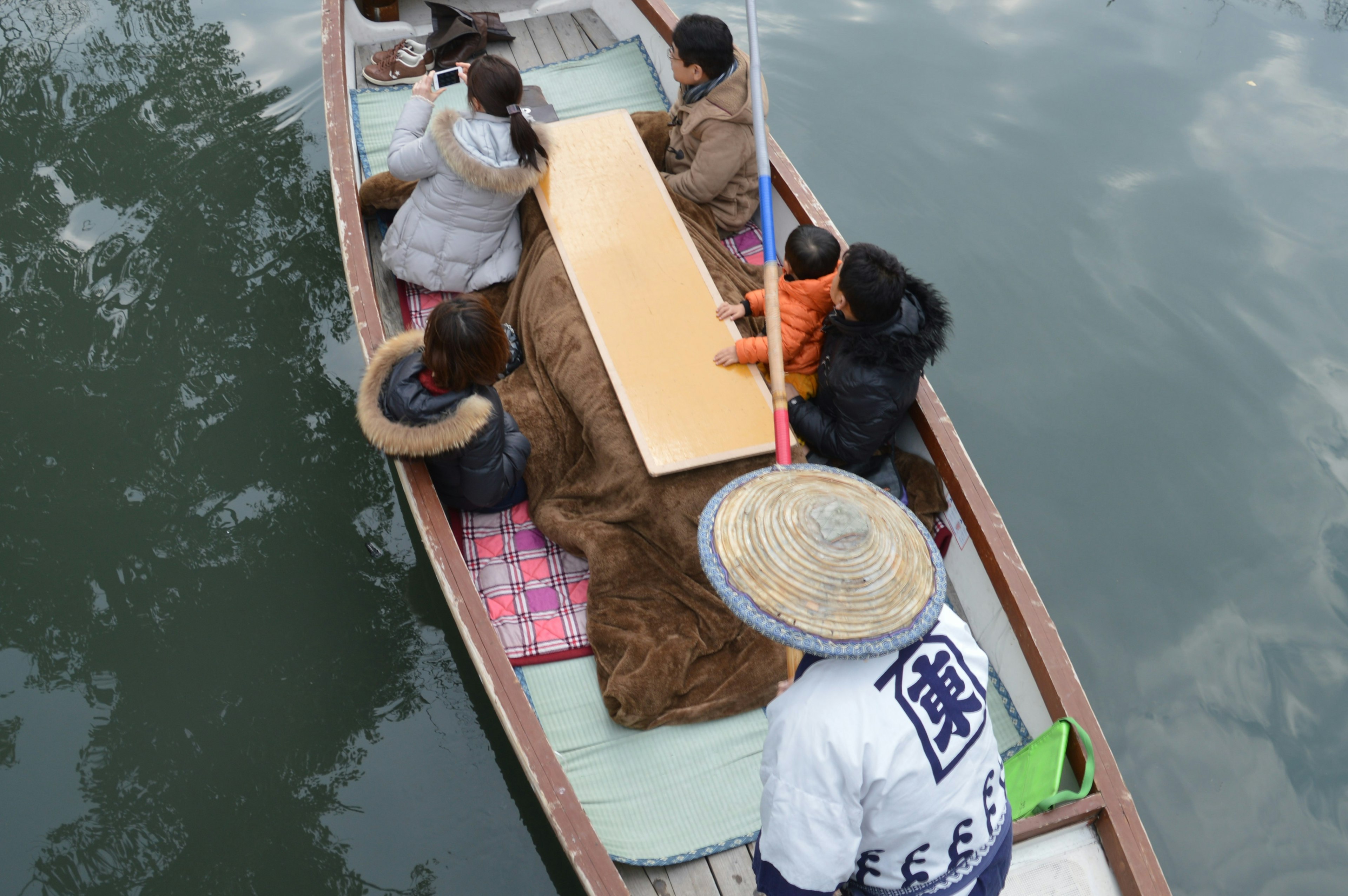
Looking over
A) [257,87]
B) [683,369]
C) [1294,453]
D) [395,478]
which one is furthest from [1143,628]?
[257,87]

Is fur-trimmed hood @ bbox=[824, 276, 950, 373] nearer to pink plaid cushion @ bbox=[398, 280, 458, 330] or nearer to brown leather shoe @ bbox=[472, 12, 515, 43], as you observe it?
pink plaid cushion @ bbox=[398, 280, 458, 330]

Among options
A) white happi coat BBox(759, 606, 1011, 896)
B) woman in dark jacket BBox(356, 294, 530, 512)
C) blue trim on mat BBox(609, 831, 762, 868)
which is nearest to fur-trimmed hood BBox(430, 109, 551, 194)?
woman in dark jacket BBox(356, 294, 530, 512)

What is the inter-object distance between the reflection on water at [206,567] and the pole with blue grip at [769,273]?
1.58 m

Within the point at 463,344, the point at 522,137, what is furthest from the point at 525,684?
the point at 522,137

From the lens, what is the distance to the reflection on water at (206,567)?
3.06 m

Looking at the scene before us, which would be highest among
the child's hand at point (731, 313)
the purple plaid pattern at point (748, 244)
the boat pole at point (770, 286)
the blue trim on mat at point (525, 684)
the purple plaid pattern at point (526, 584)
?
the boat pole at point (770, 286)

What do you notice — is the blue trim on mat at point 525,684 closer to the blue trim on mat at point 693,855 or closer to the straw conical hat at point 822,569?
the blue trim on mat at point 693,855

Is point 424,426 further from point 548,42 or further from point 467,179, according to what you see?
point 548,42

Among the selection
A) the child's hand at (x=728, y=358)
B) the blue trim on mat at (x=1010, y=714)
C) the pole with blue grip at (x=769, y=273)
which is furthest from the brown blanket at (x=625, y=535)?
the blue trim on mat at (x=1010, y=714)

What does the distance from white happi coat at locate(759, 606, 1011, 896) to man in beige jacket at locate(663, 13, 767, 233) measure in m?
2.52

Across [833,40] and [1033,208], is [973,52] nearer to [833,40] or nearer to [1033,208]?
[833,40]

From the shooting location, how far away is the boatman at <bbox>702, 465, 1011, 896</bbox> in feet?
4.71

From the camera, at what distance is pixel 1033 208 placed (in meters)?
5.37

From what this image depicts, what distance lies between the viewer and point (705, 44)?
355 centimetres
